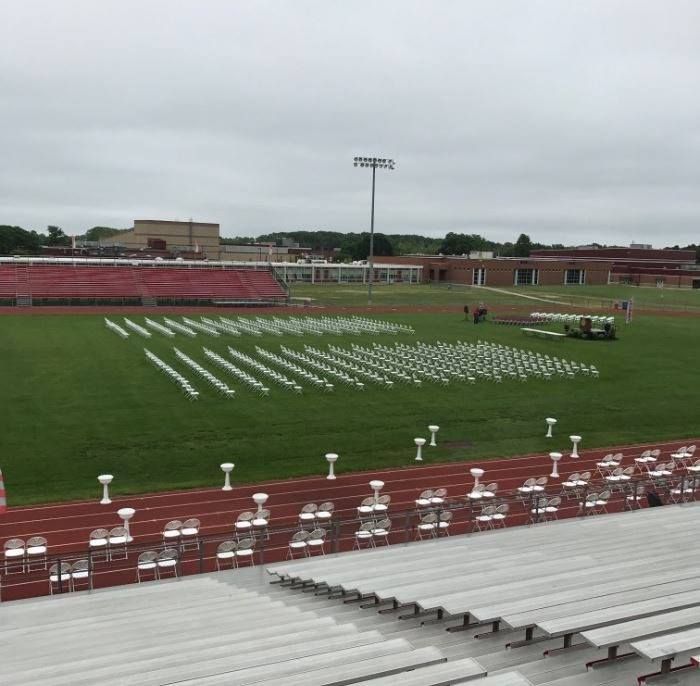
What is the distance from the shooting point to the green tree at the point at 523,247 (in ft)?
536

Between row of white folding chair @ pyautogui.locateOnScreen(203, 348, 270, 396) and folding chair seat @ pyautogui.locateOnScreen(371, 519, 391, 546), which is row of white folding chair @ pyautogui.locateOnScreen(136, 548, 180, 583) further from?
row of white folding chair @ pyautogui.locateOnScreen(203, 348, 270, 396)

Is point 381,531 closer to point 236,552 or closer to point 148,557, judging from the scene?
point 236,552

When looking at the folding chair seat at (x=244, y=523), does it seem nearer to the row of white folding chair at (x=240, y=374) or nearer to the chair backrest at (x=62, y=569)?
the chair backrest at (x=62, y=569)

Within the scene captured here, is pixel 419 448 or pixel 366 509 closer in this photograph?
pixel 366 509

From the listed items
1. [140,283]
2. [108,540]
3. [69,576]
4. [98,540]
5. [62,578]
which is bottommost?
[62,578]

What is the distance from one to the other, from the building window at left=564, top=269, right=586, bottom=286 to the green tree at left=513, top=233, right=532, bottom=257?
54145 mm

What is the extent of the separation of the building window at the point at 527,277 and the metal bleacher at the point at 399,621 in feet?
304

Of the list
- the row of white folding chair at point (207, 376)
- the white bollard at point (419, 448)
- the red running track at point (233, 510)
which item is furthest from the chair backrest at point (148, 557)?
the row of white folding chair at point (207, 376)

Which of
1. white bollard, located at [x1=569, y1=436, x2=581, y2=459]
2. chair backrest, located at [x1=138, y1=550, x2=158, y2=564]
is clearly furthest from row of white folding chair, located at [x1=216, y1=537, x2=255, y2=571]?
white bollard, located at [x1=569, y1=436, x2=581, y2=459]

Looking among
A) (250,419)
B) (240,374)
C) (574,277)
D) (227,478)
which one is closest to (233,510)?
(227,478)

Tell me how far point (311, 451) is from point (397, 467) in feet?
8.63

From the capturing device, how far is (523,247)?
545 feet

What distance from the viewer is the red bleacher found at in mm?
60750

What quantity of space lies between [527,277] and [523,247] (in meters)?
67.9
